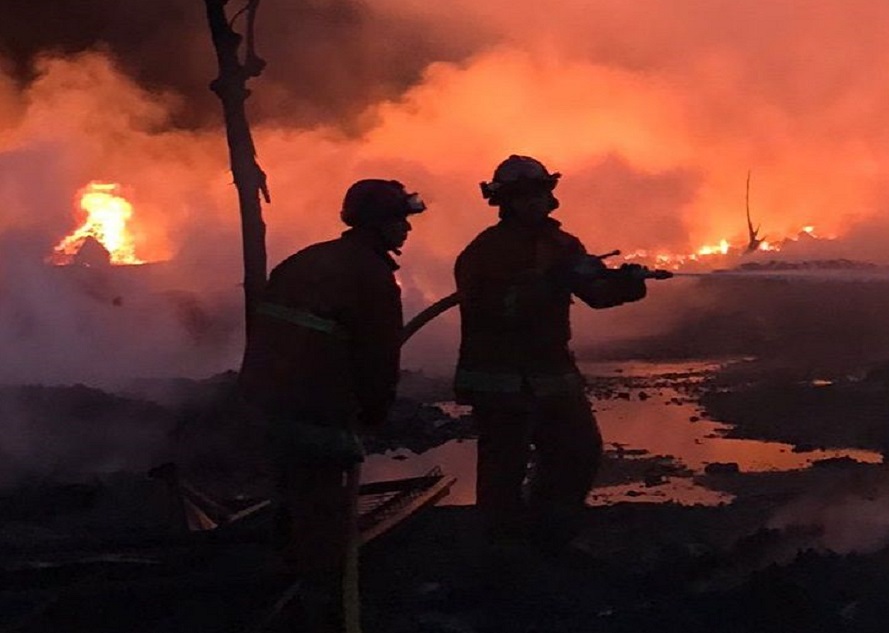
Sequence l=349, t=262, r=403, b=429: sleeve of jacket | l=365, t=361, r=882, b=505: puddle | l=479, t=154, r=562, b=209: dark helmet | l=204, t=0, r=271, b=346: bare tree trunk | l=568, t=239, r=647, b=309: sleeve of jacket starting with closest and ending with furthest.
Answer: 1. l=349, t=262, r=403, b=429: sleeve of jacket
2. l=568, t=239, r=647, b=309: sleeve of jacket
3. l=479, t=154, r=562, b=209: dark helmet
4. l=365, t=361, r=882, b=505: puddle
5. l=204, t=0, r=271, b=346: bare tree trunk

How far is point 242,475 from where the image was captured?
12023 mm

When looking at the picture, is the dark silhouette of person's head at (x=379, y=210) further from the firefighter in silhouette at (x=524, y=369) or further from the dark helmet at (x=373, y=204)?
the firefighter in silhouette at (x=524, y=369)

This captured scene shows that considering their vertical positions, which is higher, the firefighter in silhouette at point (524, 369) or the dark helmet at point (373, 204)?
the dark helmet at point (373, 204)

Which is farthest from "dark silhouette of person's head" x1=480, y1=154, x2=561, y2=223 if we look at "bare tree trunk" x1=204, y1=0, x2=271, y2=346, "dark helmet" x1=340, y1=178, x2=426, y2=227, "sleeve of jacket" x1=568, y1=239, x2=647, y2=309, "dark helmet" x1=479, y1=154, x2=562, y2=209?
"bare tree trunk" x1=204, y1=0, x2=271, y2=346

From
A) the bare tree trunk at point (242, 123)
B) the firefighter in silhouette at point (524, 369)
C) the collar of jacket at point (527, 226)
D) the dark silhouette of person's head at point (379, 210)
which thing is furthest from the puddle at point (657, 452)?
the dark silhouette of person's head at point (379, 210)

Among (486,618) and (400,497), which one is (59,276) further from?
(486,618)

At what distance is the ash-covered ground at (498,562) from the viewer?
530 cm

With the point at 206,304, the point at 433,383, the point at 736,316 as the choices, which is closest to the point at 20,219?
the point at 206,304

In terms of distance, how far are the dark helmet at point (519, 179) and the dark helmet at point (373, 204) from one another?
62.2 inches

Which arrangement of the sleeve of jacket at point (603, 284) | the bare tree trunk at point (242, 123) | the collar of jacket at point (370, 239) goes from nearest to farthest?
the collar of jacket at point (370, 239) < the sleeve of jacket at point (603, 284) < the bare tree trunk at point (242, 123)

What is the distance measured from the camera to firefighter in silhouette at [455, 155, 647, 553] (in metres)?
6.23

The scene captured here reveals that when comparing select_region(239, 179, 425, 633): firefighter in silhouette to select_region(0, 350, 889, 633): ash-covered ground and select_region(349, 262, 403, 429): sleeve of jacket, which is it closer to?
select_region(349, 262, 403, 429): sleeve of jacket

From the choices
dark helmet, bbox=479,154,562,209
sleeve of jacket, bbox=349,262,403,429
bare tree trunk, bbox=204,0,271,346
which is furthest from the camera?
bare tree trunk, bbox=204,0,271,346

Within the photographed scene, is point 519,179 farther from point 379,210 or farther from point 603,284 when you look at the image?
point 379,210
